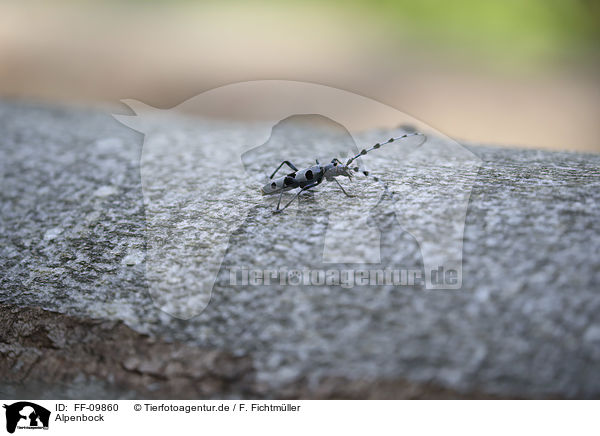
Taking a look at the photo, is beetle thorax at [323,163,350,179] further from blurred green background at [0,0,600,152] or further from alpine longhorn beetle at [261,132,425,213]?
blurred green background at [0,0,600,152]

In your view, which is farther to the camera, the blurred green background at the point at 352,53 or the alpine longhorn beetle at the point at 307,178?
the blurred green background at the point at 352,53

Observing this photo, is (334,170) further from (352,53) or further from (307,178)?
(352,53)

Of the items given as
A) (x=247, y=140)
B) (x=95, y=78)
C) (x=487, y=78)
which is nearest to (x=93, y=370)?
(x=247, y=140)

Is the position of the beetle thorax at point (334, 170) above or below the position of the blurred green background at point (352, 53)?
below
